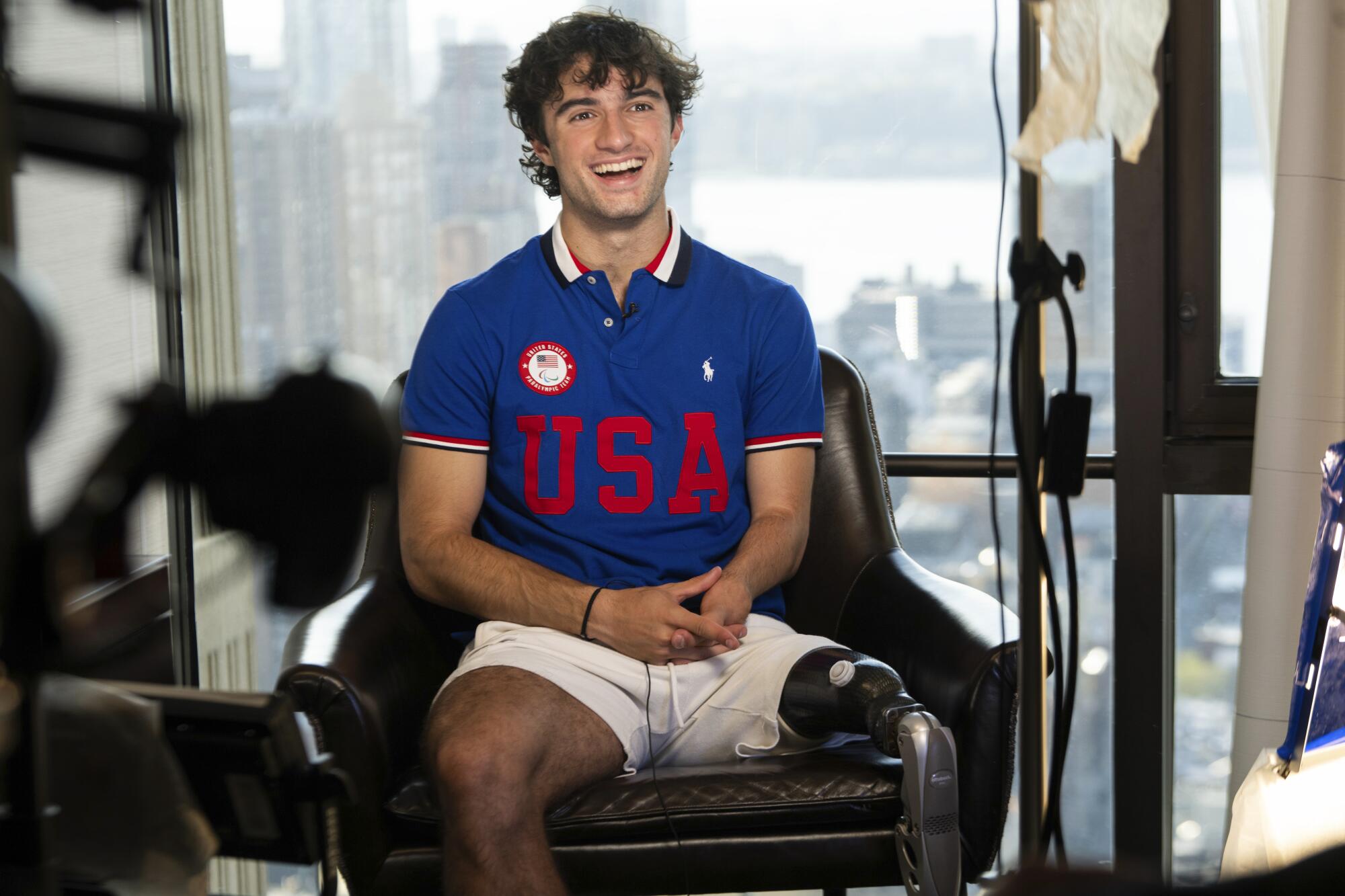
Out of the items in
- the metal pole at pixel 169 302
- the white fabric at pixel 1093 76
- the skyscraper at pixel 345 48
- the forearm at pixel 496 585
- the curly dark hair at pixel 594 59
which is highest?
the skyscraper at pixel 345 48

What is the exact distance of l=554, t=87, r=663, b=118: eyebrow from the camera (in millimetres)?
1934

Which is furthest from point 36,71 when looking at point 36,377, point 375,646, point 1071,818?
point 1071,818

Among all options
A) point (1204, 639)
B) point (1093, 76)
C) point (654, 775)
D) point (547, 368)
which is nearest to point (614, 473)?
point (547, 368)

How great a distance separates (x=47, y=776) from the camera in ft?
1.60

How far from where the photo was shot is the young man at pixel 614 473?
63.0 inches

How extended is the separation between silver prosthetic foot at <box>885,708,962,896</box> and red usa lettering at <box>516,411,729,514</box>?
0.51 m

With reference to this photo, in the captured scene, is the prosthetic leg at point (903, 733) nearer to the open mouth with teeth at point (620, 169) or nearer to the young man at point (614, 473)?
the young man at point (614, 473)

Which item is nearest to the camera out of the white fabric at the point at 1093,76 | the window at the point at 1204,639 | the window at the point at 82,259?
the window at the point at 82,259

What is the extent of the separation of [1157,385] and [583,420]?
98 cm

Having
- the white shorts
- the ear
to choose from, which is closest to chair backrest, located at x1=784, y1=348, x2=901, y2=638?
the white shorts

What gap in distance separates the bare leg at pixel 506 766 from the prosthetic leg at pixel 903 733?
26 centimetres

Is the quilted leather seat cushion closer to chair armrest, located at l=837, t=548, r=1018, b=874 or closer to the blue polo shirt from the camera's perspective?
chair armrest, located at l=837, t=548, r=1018, b=874

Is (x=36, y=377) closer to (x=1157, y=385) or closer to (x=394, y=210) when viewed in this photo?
(x=1157, y=385)

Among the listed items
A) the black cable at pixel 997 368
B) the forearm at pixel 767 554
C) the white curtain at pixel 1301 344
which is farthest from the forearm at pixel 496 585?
the white curtain at pixel 1301 344
